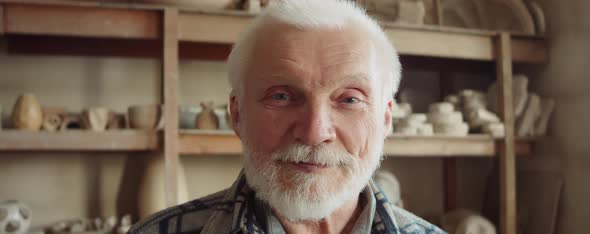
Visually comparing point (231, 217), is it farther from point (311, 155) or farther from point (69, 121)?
point (69, 121)

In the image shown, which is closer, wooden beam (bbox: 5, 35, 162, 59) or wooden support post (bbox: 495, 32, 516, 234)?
wooden beam (bbox: 5, 35, 162, 59)

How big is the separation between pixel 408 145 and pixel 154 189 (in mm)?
1144

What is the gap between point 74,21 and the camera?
6.37 feet

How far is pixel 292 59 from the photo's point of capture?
3.01ft

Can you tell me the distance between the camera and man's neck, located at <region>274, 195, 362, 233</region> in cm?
98

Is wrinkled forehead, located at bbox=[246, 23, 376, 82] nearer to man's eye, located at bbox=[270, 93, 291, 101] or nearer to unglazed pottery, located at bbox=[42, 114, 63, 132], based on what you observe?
man's eye, located at bbox=[270, 93, 291, 101]

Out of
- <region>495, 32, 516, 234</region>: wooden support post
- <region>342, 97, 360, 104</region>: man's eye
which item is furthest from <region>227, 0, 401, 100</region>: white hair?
<region>495, 32, 516, 234</region>: wooden support post

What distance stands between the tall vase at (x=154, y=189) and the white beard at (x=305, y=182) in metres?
1.29

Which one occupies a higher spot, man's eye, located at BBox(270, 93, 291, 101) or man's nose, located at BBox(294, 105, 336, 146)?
man's eye, located at BBox(270, 93, 291, 101)

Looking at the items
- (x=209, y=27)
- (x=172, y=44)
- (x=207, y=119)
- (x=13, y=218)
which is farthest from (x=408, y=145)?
(x=13, y=218)

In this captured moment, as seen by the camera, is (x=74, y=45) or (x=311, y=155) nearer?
(x=311, y=155)

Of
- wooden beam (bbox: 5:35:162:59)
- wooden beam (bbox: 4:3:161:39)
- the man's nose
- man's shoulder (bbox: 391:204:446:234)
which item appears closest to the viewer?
the man's nose

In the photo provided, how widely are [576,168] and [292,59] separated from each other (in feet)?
6.93

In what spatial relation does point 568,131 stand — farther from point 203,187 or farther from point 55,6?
point 55,6
